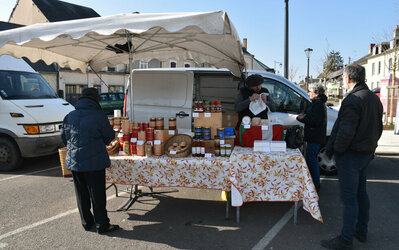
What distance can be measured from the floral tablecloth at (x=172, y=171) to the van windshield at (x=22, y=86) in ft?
13.5

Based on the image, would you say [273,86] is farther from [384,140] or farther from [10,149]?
[384,140]

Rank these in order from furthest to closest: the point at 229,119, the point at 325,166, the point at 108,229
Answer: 1. the point at 325,166
2. the point at 229,119
3. the point at 108,229

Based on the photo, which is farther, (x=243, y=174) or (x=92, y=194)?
(x=243, y=174)

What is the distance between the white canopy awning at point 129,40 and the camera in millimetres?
3449

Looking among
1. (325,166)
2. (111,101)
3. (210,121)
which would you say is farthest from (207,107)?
(111,101)

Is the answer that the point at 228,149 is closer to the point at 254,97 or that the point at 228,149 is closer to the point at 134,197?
the point at 254,97

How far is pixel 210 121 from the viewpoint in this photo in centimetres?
419

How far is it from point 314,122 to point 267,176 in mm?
1481

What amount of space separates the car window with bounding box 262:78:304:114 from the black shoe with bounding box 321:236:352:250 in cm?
301

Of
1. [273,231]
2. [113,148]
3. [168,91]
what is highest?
[168,91]

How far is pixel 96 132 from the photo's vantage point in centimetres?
339

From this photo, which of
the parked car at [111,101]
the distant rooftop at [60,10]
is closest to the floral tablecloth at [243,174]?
the parked car at [111,101]

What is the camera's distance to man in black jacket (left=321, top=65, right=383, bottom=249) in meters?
2.95

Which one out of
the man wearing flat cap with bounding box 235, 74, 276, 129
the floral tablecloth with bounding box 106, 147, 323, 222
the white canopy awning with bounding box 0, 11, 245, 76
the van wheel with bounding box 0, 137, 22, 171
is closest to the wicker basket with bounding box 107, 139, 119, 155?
the floral tablecloth with bounding box 106, 147, 323, 222
